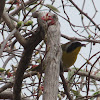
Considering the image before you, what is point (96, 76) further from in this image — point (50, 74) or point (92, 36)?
point (50, 74)

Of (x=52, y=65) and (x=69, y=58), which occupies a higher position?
(x=69, y=58)

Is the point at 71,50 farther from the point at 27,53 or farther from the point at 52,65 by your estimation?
the point at 52,65

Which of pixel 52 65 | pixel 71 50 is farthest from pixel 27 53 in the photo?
pixel 71 50

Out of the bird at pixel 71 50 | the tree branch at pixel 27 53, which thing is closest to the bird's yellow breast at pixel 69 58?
the bird at pixel 71 50

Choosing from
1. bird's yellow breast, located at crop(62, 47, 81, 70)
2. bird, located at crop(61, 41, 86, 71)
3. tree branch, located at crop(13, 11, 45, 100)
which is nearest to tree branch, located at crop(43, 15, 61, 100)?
tree branch, located at crop(13, 11, 45, 100)

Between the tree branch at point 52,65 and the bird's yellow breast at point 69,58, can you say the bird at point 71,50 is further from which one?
the tree branch at point 52,65

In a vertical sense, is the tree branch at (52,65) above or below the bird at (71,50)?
below

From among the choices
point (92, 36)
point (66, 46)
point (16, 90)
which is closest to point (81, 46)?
point (66, 46)

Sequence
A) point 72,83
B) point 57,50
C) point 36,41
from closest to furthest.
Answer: point 57,50, point 36,41, point 72,83

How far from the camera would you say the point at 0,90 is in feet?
7.61

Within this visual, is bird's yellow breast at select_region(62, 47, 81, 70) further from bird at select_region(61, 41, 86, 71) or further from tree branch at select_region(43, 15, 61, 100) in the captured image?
tree branch at select_region(43, 15, 61, 100)

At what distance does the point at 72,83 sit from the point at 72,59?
1.40 meters

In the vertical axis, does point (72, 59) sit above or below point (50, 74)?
above

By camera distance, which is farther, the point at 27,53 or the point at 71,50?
the point at 71,50
